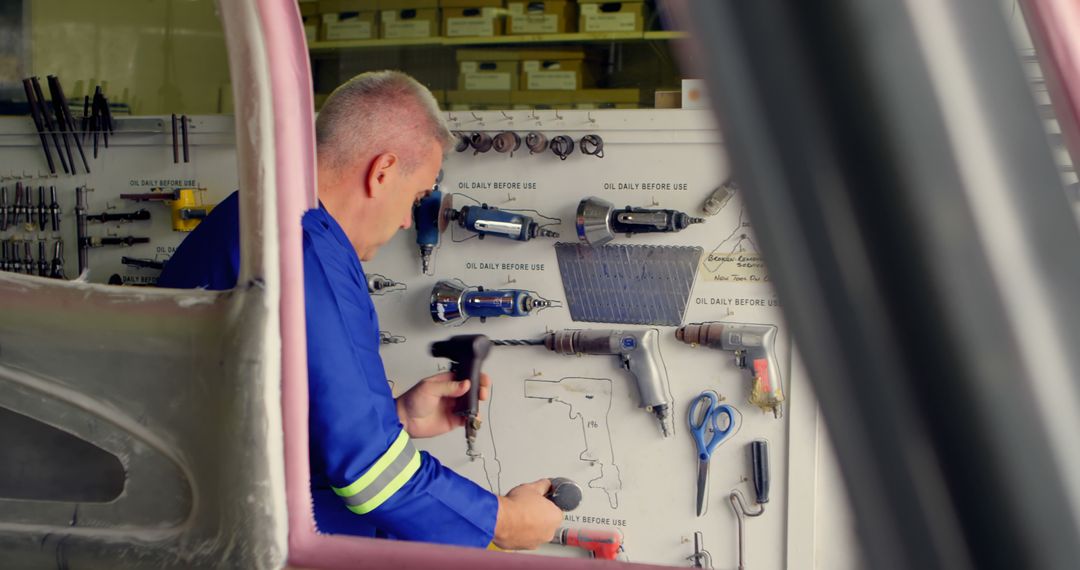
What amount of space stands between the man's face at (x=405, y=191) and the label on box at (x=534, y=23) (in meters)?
1.98

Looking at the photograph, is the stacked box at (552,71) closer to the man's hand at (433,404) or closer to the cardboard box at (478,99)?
the cardboard box at (478,99)

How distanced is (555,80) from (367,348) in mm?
2417

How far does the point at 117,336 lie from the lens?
605 millimetres

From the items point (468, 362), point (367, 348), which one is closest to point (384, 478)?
point (367, 348)

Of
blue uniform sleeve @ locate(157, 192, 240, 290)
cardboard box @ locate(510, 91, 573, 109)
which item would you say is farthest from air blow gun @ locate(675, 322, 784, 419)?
cardboard box @ locate(510, 91, 573, 109)

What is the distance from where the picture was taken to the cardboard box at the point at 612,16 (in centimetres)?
390

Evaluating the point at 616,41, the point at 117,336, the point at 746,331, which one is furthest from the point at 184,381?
the point at 616,41

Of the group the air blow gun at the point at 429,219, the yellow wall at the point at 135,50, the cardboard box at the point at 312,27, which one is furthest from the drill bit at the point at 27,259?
the cardboard box at the point at 312,27

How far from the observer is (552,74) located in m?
3.89

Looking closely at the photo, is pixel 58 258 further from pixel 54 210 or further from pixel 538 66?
pixel 538 66

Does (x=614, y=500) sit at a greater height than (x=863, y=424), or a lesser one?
lesser

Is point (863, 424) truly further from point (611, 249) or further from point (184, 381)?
point (611, 249)

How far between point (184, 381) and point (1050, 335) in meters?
0.52

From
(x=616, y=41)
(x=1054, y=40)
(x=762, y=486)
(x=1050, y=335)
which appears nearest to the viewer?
(x=1050, y=335)
